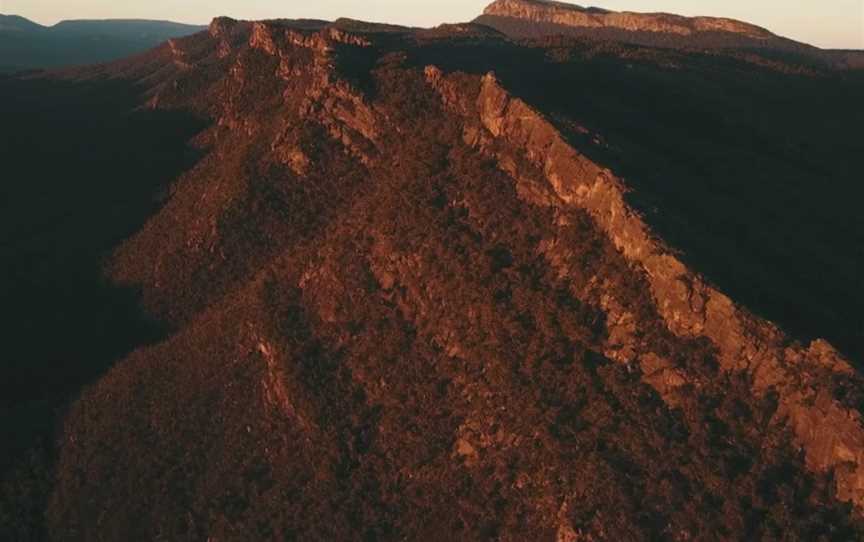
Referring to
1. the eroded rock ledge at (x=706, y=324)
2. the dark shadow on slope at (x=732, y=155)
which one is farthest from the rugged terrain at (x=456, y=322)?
the dark shadow on slope at (x=732, y=155)

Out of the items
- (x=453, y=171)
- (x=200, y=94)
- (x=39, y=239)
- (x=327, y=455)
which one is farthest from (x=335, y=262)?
(x=200, y=94)

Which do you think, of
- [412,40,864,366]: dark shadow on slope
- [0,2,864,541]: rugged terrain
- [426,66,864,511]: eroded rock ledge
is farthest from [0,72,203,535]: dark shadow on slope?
[412,40,864,366]: dark shadow on slope

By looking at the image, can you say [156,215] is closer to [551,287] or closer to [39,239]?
[39,239]

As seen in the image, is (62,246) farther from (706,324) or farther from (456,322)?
(706,324)

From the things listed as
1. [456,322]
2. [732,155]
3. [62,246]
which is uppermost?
[732,155]

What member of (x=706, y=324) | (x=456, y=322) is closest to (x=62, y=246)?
(x=456, y=322)

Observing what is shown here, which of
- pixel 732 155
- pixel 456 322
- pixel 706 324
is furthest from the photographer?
pixel 732 155
